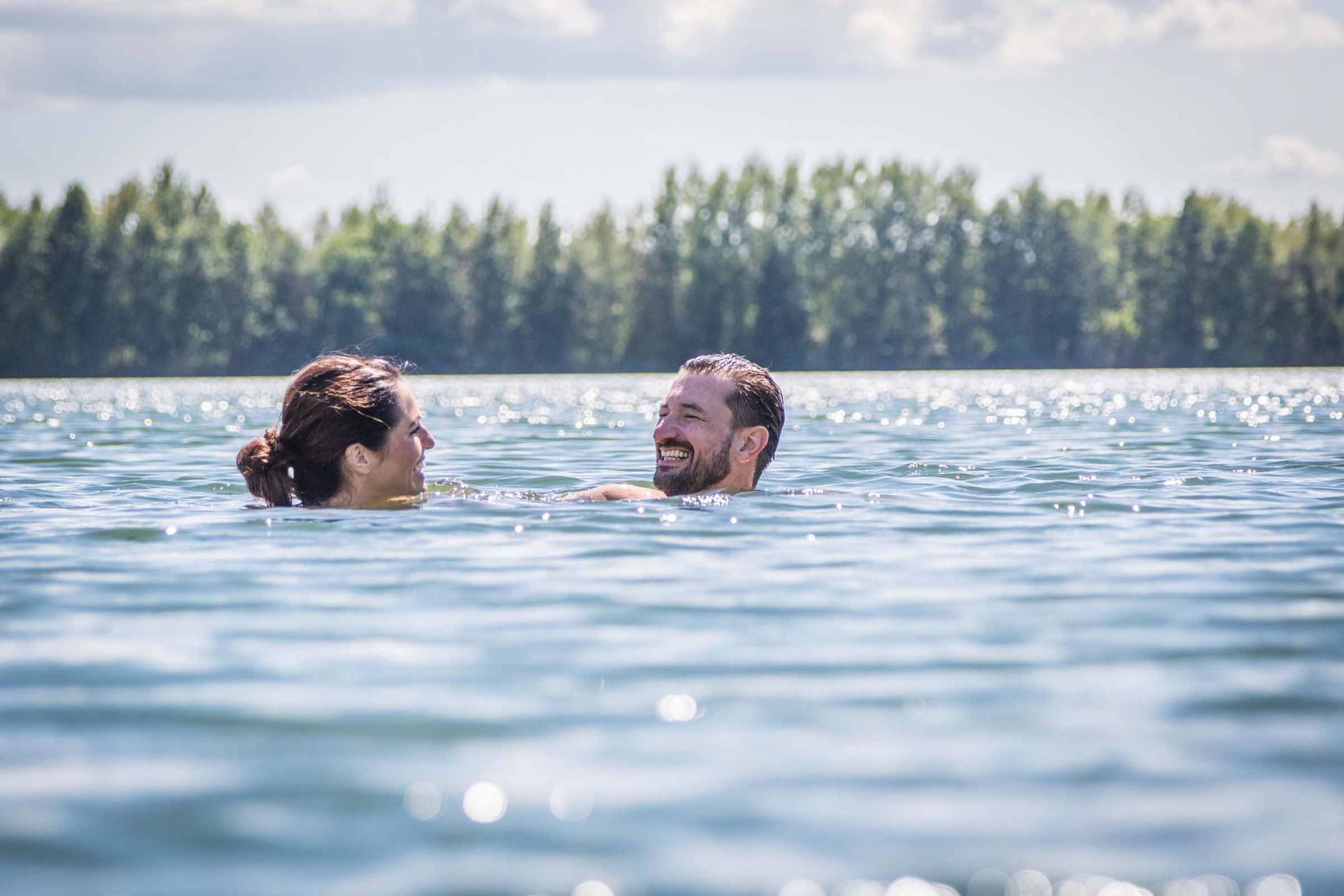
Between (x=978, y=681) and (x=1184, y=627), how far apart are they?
1.12 m

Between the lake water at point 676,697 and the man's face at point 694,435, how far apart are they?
0.32m

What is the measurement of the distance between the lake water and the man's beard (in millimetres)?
285

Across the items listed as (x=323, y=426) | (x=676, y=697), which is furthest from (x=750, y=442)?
(x=676, y=697)

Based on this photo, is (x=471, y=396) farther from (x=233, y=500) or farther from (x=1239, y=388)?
(x=233, y=500)

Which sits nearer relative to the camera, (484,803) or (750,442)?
(484,803)

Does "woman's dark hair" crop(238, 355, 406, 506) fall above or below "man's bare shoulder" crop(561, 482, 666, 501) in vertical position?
above

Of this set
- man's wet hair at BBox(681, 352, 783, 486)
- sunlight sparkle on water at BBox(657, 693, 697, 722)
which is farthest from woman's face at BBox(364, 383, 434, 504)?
sunlight sparkle on water at BBox(657, 693, 697, 722)

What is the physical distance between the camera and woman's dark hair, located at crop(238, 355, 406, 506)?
8.09 meters

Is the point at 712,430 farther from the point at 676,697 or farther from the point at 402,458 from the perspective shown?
the point at 676,697

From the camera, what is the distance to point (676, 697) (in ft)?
13.7

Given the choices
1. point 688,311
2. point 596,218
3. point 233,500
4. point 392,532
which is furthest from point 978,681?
point 596,218

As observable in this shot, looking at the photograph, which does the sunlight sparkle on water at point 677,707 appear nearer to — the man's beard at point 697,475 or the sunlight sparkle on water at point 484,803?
the sunlight sparkle on water at point 484,803

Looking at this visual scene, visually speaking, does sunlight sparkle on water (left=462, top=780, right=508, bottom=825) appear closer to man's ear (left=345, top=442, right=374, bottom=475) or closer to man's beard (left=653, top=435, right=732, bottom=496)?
man's ear (left=345, top=442, right=374, bottom=475)

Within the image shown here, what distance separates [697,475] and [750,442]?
0.37 m
